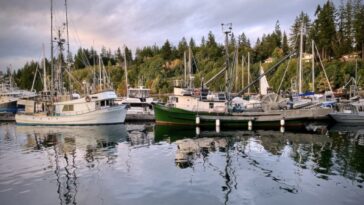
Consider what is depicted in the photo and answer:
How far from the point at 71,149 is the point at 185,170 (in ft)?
42.4

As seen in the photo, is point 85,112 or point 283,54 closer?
point 85,112

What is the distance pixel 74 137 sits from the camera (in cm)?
3669

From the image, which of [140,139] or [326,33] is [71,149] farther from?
[326,33]

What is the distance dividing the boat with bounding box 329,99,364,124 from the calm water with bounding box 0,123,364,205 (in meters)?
12.2

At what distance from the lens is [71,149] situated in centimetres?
2884

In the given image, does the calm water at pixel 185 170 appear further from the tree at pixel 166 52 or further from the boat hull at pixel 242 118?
the tree at pixel 166 52

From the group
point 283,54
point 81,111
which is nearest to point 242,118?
point 81,111

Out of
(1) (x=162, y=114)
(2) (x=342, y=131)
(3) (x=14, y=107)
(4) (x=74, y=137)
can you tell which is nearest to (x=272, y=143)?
(2) (x=342, y=131)

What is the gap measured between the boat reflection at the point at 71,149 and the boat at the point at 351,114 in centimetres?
2969

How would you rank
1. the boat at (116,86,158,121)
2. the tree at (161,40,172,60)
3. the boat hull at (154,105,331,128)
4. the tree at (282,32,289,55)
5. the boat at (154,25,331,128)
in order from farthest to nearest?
the tree at (161,40,172,60) < the tree at (282,32,289,55) < the boat at (116,86,158,121) < the boat at (154,25,331,128) < the boat hull at (154,105,331,128)

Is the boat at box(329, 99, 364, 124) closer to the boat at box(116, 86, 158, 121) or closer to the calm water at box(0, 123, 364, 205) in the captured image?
the calm water at box(0, 123, 364, 205)

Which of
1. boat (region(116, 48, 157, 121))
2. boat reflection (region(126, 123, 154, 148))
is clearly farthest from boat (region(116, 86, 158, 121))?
boat reflection (region(126, 123, 154, 148))

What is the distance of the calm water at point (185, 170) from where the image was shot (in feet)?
51.6

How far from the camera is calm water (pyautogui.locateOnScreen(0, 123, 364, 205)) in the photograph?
1572 cm
